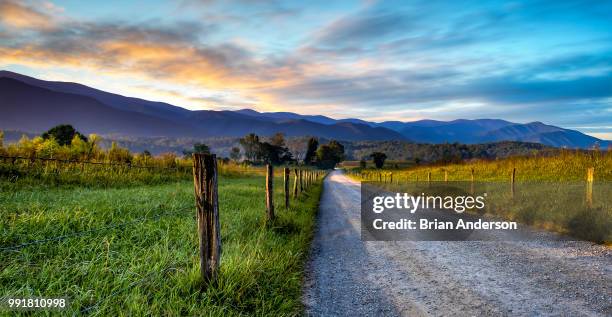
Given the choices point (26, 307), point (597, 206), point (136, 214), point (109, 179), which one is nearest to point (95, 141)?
point (109, 179)

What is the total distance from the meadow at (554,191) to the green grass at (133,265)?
8.51 meters

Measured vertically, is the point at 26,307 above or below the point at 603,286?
above

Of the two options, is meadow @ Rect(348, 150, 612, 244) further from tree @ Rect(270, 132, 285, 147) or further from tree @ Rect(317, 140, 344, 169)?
tree @ Rect(270, 132, 285, 147)

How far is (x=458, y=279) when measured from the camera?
632 cm

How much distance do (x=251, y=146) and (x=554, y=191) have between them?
400ft

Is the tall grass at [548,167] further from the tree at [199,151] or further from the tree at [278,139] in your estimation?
the tree at [278,139]

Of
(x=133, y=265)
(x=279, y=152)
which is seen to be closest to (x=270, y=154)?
(x=279, y=152)

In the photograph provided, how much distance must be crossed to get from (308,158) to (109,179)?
131210mm

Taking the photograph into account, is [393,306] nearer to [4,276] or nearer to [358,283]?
[358,283]

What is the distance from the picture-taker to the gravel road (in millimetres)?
5074

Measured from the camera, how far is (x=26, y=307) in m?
3.35

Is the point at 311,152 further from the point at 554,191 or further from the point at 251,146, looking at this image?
the point at 554,191

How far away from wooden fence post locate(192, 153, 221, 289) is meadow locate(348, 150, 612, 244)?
967cm

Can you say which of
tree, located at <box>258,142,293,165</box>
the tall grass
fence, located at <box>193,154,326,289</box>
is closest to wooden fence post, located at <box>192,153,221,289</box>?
fence, located at <box>193,154,326,289</box>
